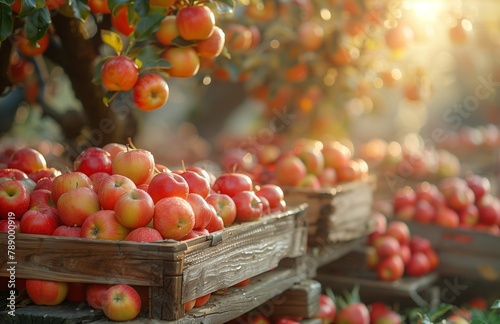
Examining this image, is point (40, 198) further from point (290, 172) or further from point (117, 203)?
point (290, 172)

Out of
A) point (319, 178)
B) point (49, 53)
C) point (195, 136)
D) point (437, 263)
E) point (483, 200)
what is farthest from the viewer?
point (195, 136)

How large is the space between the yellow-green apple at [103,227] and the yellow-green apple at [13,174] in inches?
18.6

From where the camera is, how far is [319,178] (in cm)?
361

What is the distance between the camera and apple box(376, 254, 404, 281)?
12.6ft

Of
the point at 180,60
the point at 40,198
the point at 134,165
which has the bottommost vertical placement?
the point at 40,198

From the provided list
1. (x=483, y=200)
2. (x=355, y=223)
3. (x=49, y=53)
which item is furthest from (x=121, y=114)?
(x=483, y=200)

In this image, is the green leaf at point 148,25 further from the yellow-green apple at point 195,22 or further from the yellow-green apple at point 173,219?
the yellow-green apple at point 173,219

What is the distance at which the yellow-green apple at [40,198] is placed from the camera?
2271 mm

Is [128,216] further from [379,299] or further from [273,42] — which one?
[273,42]

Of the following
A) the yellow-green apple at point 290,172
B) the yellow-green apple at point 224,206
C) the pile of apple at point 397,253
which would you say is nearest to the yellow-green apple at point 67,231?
the yellow-green apple at point 224,206

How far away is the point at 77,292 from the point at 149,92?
83cm

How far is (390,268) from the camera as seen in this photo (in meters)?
3.83

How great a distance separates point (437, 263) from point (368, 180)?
2.42ft

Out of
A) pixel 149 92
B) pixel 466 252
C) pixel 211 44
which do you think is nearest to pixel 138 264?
pixel 149 92
